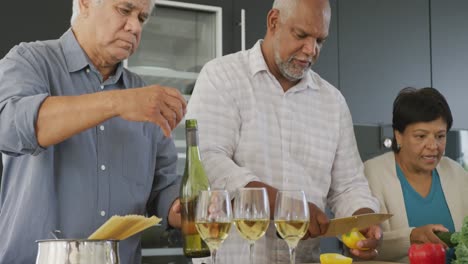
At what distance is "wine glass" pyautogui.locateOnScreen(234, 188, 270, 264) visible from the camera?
4.32ft

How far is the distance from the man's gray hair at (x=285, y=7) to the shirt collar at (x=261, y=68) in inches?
4.6

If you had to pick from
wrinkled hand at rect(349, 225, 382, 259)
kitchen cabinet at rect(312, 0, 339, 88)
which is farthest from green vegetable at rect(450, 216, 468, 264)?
kitchen cabinet at rect(312, 0, 339, 88)

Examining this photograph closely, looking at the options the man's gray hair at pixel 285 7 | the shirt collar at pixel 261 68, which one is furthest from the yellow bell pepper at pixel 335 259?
the man's gray hair at pixel 285 7

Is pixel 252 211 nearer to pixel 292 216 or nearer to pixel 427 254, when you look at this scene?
pixel 292 216

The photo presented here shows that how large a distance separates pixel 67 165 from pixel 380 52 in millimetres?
2564

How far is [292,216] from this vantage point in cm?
135

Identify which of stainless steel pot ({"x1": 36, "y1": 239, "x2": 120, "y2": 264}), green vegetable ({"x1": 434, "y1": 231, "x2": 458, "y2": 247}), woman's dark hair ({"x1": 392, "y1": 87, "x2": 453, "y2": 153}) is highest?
woman's dark hair ({"x1": 392, "y1": 87, "x2": 453, "y2": 153})

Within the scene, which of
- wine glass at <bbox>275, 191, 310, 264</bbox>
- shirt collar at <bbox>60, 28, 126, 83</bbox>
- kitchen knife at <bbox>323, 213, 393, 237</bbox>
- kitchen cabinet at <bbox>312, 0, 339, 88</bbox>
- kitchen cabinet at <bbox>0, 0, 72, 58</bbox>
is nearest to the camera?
wine glass at <bbox>275, 191, 310, 264</bbox>

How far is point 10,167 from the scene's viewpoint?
5.01 feet

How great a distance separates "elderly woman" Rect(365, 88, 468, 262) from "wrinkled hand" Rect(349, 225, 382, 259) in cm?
41

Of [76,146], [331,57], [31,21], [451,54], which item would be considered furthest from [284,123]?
[451,54]

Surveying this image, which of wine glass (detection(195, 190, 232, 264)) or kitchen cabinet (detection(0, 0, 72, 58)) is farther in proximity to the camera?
kitchen cabinet (detection(0, 0, 72, 58))

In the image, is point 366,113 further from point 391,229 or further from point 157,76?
point 391,229

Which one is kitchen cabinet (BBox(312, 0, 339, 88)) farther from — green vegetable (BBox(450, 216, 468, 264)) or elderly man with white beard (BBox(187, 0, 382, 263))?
green vegetable (BBox(450, 216, 468, 264))
